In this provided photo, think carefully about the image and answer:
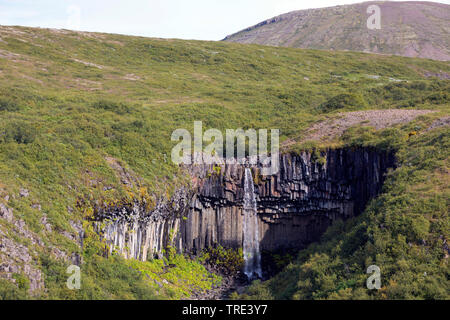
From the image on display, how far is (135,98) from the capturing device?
57.0 meters

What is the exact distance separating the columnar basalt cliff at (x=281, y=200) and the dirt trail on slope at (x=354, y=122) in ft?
11.8

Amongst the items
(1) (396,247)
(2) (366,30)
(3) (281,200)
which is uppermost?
(2) (366,30)

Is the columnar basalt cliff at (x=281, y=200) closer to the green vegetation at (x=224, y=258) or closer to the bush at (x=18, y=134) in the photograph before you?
the green vegetation at (x=224, y=258)

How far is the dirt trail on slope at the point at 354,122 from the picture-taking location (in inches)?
1513

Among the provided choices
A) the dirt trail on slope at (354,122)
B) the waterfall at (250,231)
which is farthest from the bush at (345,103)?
the waterfall at (250,231)

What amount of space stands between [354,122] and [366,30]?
398 ft

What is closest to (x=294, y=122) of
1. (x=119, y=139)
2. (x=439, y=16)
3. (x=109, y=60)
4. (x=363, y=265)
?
(x=119, y=139)

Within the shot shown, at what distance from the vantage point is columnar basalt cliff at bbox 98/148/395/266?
34.5m

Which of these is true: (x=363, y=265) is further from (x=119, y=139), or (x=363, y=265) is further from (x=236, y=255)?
(x=119, y=139)

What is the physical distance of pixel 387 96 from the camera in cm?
5984

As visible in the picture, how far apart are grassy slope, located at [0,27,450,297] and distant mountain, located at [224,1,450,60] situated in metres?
39.8

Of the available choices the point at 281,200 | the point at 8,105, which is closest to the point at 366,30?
the point at 281,200

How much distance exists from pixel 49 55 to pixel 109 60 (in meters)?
9.80

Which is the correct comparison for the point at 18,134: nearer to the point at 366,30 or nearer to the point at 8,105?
the point at 8,105
